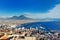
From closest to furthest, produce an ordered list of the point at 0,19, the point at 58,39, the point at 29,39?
the point at 29,39
the point at 58,39
the point at 0,19

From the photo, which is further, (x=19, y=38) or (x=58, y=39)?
(x=58, y=39)

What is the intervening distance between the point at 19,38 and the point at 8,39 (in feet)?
0.82

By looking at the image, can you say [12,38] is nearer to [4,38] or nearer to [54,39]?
[4,38]

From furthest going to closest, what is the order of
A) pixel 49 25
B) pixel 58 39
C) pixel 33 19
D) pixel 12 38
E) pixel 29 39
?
pixel 33 19
pixel 49 25
pixel 58 39
pixel 12 38
pixel 29 39

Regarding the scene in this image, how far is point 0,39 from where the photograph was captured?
3857 mm

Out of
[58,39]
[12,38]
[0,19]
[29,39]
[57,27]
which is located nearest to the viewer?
[29,39]

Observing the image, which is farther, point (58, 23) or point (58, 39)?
point (58, 23)

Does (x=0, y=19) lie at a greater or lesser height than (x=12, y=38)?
greater

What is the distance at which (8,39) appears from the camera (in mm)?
3971

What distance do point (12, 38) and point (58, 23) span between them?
19.4ft

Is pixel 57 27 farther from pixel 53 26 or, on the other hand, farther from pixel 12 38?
pixel 12 38

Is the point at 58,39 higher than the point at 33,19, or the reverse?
the point at 33,19

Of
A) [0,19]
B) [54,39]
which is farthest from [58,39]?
[0,19]

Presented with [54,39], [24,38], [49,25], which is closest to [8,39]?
[24,38]
